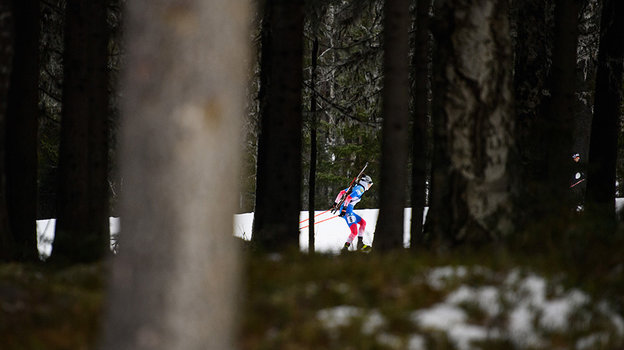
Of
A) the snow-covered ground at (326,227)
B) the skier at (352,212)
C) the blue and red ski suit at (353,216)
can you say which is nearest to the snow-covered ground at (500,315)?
the skier at (352,212)

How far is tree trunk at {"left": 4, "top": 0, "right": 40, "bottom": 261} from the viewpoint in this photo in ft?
32.2

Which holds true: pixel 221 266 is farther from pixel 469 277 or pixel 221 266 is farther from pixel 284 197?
pixel 284 197

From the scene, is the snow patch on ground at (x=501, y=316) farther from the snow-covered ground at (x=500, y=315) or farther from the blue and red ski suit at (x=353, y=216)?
the blue and red ski suit at (x=353, y=216)

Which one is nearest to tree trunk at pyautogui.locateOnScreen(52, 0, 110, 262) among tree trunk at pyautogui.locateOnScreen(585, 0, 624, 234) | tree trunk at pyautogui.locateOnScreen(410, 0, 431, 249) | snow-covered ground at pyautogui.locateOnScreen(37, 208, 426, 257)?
tree trunk at pyautogui.locateOnScreen(410, 0, 431, 249)

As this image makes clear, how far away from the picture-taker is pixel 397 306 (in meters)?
4.45

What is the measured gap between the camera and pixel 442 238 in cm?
646

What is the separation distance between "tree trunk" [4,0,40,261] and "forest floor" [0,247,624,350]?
4931 mm

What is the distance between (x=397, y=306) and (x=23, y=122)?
7.37 m

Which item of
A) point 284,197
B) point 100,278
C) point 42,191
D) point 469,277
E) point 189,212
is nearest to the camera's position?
point 189,212

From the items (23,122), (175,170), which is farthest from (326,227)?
(175,170)

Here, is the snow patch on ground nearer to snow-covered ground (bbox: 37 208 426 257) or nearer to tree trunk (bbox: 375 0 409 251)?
tree trunk (bbox: 375 0 409 251)

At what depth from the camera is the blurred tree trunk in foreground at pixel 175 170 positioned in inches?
122

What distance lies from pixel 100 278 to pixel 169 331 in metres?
2.58

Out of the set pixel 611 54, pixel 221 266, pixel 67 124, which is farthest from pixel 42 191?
pixel 221 266
